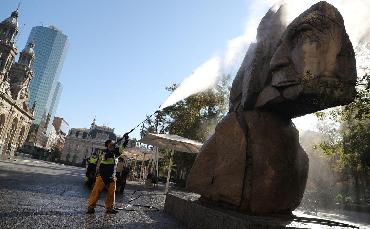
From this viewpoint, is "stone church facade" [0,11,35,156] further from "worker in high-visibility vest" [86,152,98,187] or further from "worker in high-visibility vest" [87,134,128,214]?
"worker in high-visibility vest" [87,134,128,214]

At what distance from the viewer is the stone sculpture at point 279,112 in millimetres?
7438

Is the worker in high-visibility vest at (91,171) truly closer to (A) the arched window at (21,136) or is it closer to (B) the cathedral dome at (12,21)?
(B) the cathedral dome at (12,21)

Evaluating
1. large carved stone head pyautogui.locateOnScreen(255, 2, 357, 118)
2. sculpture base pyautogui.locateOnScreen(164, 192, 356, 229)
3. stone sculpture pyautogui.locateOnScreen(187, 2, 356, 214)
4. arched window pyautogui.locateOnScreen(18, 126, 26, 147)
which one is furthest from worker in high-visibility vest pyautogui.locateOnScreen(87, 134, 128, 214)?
arched window pyautogui.locateOnScreen(18, 126, 26, 147)

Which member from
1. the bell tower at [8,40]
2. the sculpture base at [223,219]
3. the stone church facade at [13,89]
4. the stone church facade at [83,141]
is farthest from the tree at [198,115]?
the stone church facade at [83,141]

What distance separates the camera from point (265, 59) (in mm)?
8977

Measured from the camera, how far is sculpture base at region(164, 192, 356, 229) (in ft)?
20.5

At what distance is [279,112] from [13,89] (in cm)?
8585

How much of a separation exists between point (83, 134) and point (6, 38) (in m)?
47.6

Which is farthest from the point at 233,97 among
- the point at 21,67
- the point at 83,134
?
the point at 83,134

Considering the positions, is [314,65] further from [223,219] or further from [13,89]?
[13,89]

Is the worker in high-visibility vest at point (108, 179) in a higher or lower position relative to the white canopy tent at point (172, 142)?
lower

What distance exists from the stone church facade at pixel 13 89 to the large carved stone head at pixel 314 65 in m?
66.3

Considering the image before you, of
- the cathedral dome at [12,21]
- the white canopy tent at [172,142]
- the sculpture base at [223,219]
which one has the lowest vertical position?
the sculpture base at [223,219]

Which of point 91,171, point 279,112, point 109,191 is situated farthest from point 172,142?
point 279,112
